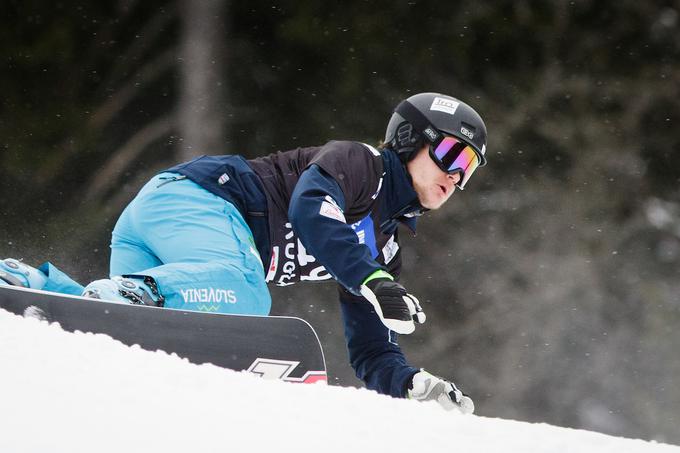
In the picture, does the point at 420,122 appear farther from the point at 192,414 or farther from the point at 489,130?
the point at 489,130

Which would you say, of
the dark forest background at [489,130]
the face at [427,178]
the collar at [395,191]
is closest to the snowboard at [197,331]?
the collar at [395,191]

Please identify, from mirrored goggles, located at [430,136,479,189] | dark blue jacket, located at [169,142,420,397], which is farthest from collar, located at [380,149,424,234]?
mirrored goggles, located at [430,136,479,189]

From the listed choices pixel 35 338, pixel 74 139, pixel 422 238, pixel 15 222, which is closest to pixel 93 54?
pixel 74 139

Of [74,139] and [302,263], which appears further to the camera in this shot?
[74,139]

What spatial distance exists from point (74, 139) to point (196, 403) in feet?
27.0

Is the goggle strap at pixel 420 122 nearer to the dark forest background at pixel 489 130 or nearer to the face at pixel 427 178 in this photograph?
the face at pixel 427 178

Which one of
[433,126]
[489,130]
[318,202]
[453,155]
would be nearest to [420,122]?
[433,126]

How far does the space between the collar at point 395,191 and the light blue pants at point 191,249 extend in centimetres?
50

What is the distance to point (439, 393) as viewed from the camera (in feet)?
9.12

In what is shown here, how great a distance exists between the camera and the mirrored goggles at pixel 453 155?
A: 2.92m

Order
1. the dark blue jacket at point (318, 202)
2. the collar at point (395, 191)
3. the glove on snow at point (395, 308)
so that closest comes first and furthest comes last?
1. the glove on snow at point (395, 308)
2. the dark blue jacket at point (318, 202)
3. the collar at point (395, 191)

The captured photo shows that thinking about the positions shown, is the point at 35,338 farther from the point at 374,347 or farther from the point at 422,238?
the point at 422,238

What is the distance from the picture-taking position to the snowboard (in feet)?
7.36

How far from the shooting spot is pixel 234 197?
284cm
